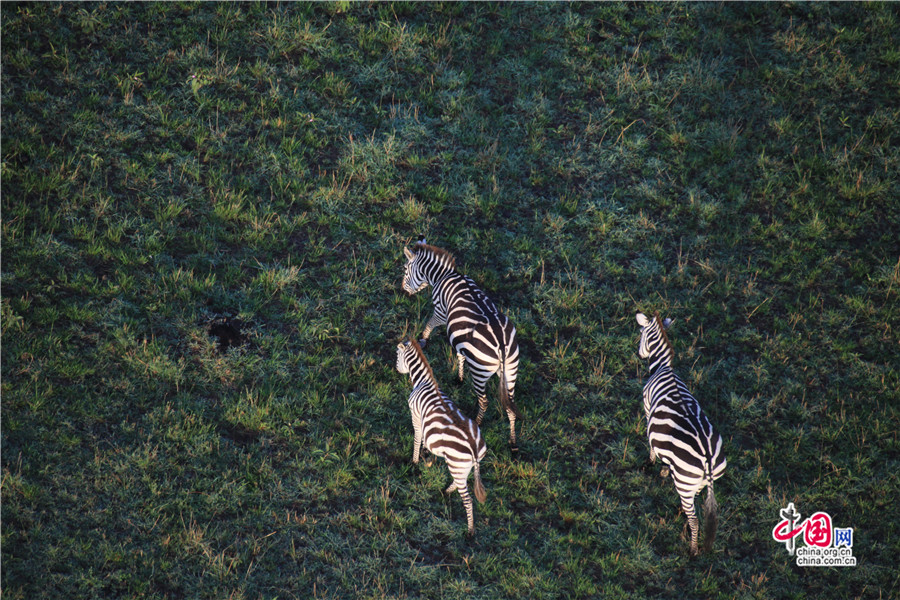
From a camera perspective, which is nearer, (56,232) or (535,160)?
(56,232)

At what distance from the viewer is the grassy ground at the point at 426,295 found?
30.2 feet

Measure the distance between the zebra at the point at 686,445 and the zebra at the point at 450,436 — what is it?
2286mm

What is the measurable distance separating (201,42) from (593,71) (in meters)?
8.52

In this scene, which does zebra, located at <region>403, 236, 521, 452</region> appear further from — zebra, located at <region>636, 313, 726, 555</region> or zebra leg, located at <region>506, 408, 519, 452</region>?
zebra, located at <region>636, 313, 726, 555</region>

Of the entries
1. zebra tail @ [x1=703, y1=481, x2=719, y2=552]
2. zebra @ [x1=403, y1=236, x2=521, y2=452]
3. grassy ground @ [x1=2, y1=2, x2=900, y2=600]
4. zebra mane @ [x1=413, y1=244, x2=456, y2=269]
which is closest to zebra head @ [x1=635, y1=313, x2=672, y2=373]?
grassy ground @ [x1=2, y1=2, x2=900, y2=600]

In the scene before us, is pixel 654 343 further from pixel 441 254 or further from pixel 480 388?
pixel 441 254

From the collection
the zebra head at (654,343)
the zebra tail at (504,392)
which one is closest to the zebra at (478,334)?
the zebra tail at (504,392)

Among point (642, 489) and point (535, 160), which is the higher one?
point (535, 160)

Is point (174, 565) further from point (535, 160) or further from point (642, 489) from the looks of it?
point (535, 160)

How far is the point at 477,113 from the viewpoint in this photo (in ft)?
50.6

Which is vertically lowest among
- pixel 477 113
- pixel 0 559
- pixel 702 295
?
pixel 0 559

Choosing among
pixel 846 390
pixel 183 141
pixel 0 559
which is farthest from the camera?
pixel 183 141

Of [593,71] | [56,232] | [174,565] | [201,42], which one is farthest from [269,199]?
[593,71]

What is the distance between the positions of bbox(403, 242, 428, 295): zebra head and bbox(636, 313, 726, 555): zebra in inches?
159
